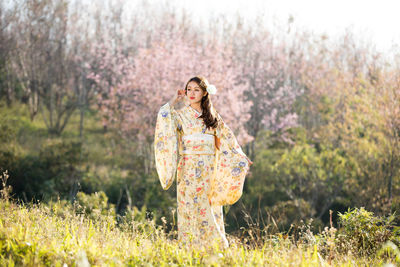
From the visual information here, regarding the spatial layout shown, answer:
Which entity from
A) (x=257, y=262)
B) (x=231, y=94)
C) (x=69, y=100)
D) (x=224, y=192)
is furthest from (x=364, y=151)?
(x=69, y=100)

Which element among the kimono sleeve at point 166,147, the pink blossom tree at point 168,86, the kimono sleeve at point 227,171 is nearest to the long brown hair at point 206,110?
the kimono sleeve at point 227,171

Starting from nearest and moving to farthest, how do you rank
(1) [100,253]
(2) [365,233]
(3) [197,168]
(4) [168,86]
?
1. (1) [100,253]
2. (3) [197,168]
3. (2) [365,233]
4. (4) [168,86]

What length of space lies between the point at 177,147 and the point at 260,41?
445 inches

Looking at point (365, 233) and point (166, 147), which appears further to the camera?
point (365, 233)

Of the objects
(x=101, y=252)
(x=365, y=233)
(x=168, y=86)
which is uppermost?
(x=168, y=86)

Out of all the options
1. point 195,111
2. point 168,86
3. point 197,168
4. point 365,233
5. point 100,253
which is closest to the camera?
point 100,253

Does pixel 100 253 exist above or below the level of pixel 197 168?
below

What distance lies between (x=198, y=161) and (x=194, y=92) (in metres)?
0.66

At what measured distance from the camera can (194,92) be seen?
3.85 metres

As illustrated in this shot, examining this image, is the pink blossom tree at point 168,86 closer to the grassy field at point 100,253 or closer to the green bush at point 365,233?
the green bush at point 365,233

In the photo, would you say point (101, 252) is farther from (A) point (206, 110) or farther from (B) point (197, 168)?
(A) point (206, 110)

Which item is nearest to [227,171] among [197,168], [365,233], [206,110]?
[197,168]

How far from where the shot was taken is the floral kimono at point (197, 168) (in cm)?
370

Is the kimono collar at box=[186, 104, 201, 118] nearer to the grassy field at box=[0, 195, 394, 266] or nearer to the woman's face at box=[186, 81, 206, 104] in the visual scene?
the woman's face at box=[186, 81, 206, 104]
